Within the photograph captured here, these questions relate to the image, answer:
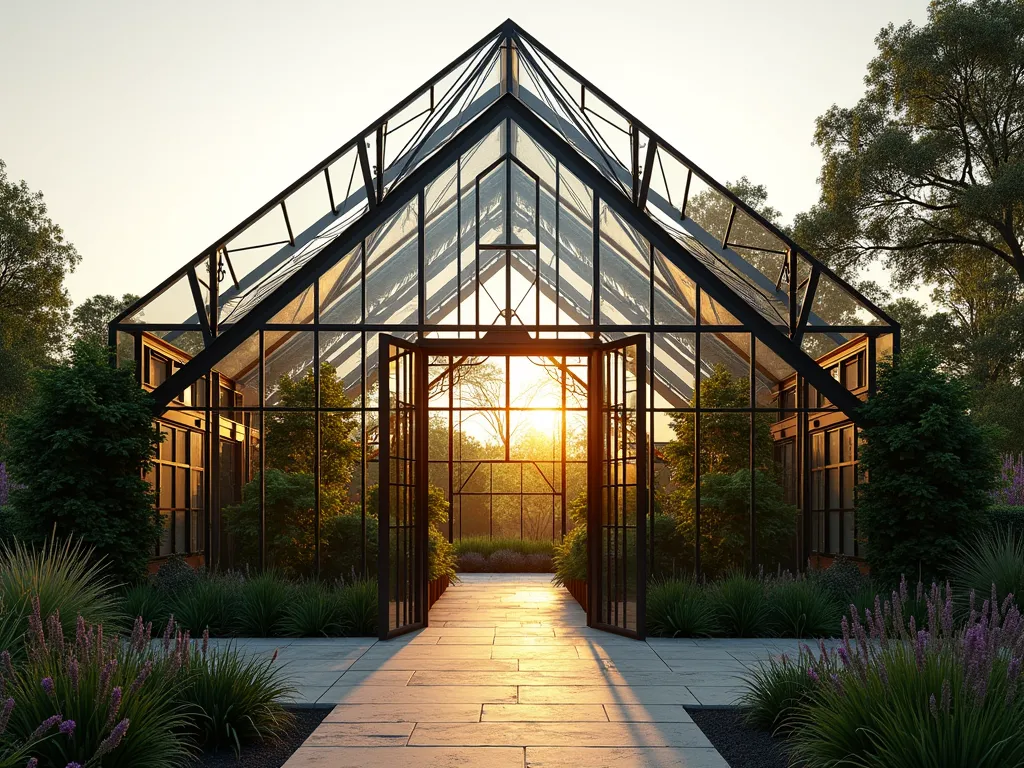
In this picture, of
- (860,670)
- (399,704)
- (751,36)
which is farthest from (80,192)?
(860,670)

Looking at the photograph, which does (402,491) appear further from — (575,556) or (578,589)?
(578,589)

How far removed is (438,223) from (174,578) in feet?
16.7

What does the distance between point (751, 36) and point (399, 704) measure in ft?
22.8

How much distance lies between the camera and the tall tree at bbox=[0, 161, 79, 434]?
28422 millimetres

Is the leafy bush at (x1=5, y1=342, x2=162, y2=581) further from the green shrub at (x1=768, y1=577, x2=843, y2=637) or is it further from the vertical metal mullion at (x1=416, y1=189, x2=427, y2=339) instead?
the green shrub at (x1=768, y1=577, x2=843, y2=637)

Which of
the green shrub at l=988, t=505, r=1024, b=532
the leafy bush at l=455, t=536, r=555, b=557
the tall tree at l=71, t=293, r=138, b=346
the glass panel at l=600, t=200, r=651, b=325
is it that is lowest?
the leafy bush at l=455, t=536, r=555, b=557

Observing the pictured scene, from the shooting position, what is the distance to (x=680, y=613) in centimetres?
1083

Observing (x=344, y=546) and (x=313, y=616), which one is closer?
(x=313, y=616)

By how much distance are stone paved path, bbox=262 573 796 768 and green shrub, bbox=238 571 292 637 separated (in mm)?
401

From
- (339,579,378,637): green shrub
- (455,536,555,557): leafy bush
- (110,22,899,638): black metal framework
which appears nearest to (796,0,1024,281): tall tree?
(455,536,555,557): leafy bush

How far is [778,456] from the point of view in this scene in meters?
15.8

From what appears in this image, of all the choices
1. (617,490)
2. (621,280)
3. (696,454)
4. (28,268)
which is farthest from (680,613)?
(28,268)

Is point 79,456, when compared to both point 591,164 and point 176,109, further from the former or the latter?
point 591,164

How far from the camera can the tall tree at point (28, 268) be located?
28422 millimetres
